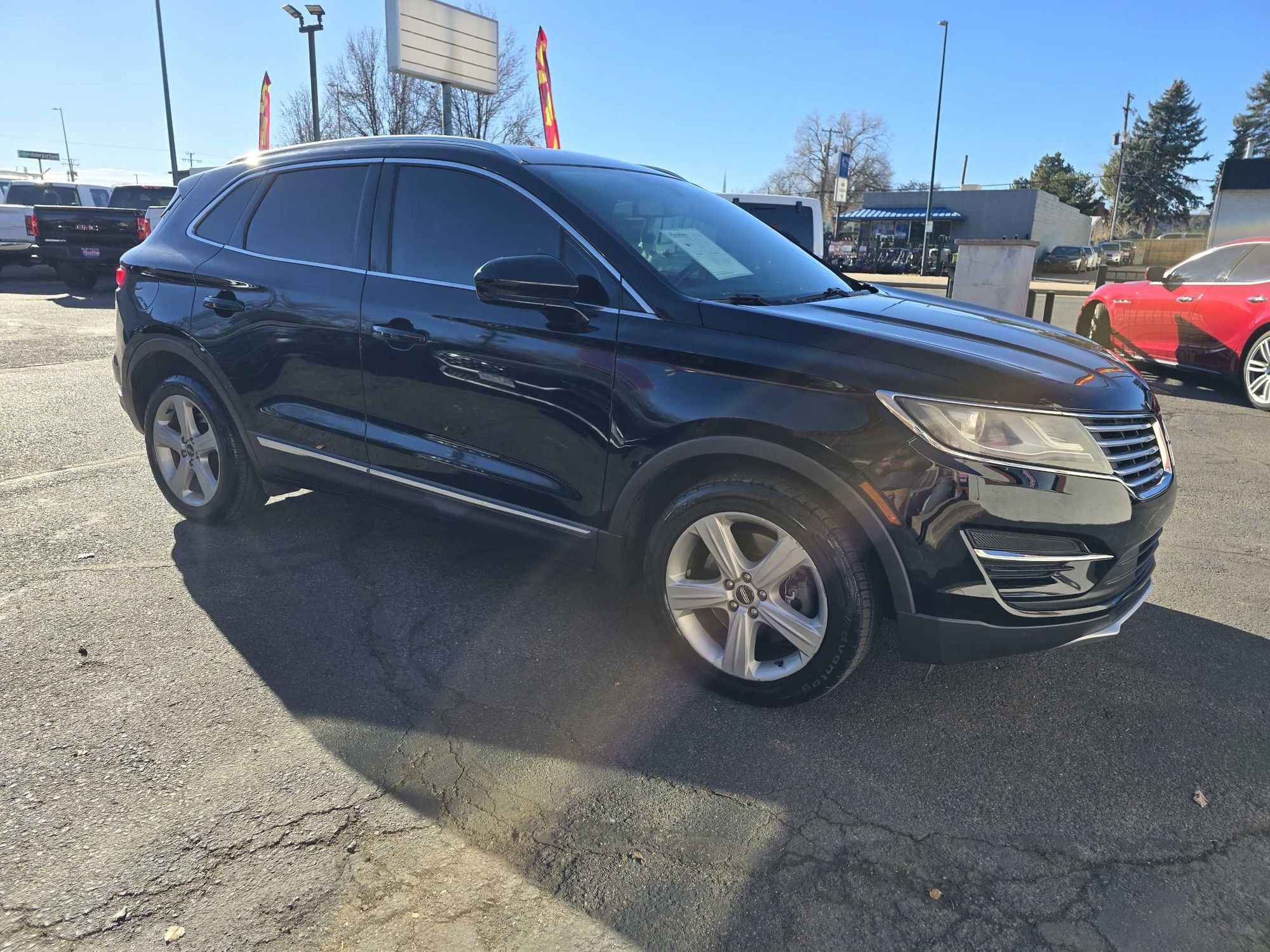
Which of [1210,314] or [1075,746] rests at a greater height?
[1210,314]

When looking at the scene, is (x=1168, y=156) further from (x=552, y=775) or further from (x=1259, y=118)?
(x=552, y=775)

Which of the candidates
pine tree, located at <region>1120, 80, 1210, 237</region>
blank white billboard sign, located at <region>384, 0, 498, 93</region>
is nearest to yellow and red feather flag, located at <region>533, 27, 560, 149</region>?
blank white billboard sign, located at <region>384, 0, 498, 93</region>

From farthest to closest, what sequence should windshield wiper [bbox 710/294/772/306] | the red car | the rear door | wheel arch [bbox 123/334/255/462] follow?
the red car < wheel arch [bbox 123/334/255/462] < the rear door < windshield wiper [bbox 710/294/772/306]

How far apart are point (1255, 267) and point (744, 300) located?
8135mm

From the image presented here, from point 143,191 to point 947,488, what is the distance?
2201cm

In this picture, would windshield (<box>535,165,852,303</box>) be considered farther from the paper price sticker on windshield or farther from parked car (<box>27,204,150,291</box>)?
parked car (<box>27,204,150,291</box>)

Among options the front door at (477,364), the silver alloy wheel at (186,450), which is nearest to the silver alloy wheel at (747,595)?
the front door at (477,364)

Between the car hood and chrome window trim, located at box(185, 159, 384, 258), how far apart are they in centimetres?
177

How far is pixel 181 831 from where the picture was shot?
2.33 meters

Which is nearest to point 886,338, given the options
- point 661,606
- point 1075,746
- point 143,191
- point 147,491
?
point 661,606

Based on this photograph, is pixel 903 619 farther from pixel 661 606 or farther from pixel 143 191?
pixel 143 191

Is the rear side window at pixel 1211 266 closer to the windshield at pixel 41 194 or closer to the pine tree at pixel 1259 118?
the windshield at pixel 41 194

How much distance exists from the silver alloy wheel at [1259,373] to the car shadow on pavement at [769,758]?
19.7 feet

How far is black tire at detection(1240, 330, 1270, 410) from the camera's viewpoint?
330 inches
